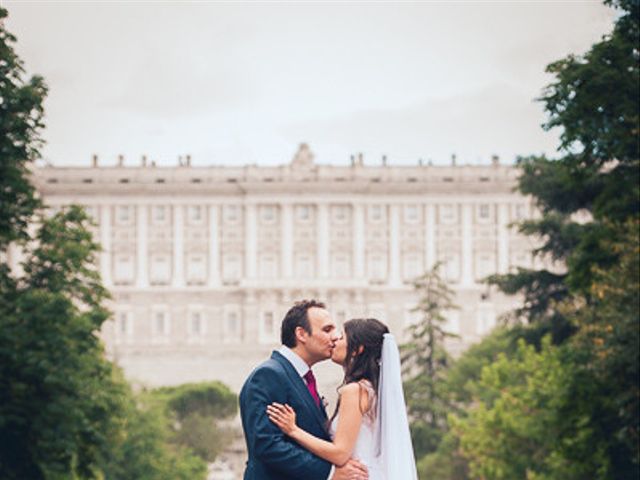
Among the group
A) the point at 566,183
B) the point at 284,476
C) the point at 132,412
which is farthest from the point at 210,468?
the point at 284,476

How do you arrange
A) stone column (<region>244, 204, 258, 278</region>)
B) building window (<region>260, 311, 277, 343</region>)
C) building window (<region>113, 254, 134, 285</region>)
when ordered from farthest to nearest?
stone column (<region>244, 204, 258, 278</region>)
building window (<region>113, 254, 134, 285</region>)
building window (<region>260, 311, 277, 343</region>)

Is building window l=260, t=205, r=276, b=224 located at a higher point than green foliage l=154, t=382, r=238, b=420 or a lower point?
higher

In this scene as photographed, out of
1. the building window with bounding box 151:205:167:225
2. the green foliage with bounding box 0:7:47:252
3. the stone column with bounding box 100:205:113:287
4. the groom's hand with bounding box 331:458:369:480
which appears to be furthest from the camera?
the building window with bounding box 151:205:167:225

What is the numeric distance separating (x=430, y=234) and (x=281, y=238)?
30.7 feet

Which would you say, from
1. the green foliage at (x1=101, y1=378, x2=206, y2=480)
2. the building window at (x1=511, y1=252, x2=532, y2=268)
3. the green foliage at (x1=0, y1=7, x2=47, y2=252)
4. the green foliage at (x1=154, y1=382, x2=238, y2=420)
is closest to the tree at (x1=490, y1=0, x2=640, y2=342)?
the green foliage at (x1=0, y1=7, x2=47, y2=252)

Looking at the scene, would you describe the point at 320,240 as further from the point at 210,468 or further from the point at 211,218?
the point at 210,468

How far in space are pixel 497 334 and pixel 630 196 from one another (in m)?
41.2

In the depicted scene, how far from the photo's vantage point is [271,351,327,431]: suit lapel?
26.5 ft

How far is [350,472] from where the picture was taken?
7949 mm

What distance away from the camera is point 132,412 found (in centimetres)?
4644

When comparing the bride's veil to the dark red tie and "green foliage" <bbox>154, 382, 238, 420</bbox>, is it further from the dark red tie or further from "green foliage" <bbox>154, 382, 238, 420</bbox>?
"green foliage" <bbox>154, 382, 238, 420</bbox>

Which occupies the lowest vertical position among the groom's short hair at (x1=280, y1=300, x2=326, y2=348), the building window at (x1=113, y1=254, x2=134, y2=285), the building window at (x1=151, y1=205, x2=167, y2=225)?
the building window at (x1=113, y1=254, x2=134, y2=285)

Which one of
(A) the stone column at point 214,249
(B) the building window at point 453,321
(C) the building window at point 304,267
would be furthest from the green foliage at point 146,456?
(C) the building window at point 304,267

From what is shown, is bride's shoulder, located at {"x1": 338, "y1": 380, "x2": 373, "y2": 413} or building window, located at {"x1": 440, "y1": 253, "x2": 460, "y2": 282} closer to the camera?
bride's shoulder, located at {"x1": 338, "y1": 380, "x2": 373, "y2": 413}
